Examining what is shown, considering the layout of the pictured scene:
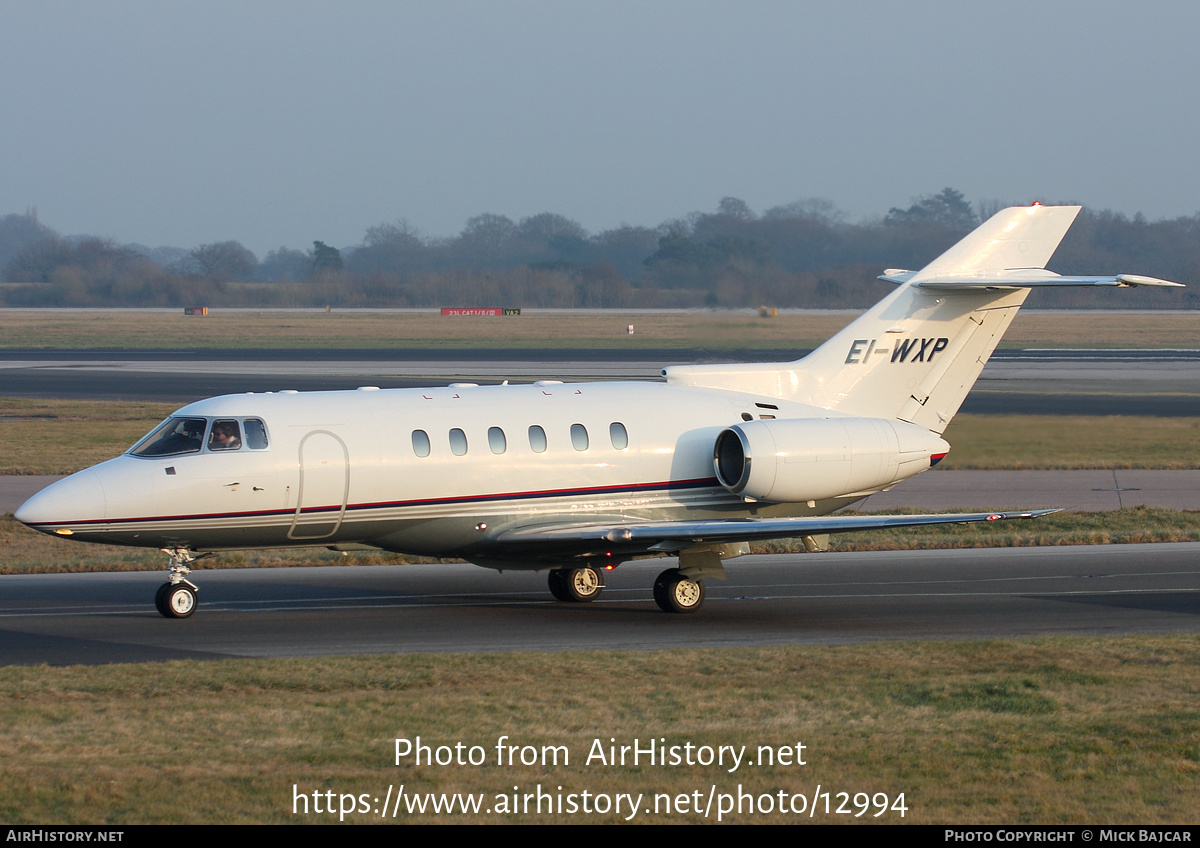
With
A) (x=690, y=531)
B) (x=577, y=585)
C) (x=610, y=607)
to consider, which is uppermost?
(x=690, y=531)

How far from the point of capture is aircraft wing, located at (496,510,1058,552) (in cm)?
1786

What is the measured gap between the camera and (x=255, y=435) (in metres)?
17.7

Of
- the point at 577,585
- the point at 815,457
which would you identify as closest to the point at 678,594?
the point at 577,585

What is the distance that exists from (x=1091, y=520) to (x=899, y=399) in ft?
25.2

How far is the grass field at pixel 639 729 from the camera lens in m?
9.59

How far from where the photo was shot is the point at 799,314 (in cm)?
3341

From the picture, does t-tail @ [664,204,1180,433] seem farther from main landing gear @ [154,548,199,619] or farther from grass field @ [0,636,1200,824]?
main landing gear @ [154,548,199,619]

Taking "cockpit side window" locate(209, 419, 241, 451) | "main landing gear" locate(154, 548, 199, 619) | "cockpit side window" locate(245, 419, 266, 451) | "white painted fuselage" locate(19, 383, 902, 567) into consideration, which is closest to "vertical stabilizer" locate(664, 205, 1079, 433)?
"white painted fuselage" locate(19, 383, 902, 567)

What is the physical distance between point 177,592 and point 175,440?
2.10 metres

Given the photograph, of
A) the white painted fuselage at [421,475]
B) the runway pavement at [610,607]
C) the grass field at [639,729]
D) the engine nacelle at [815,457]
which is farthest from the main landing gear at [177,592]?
the engine nacelle at [815,457]

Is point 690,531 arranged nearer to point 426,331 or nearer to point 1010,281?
point 1010,281

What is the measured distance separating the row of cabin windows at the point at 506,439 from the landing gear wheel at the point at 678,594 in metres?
2.07
